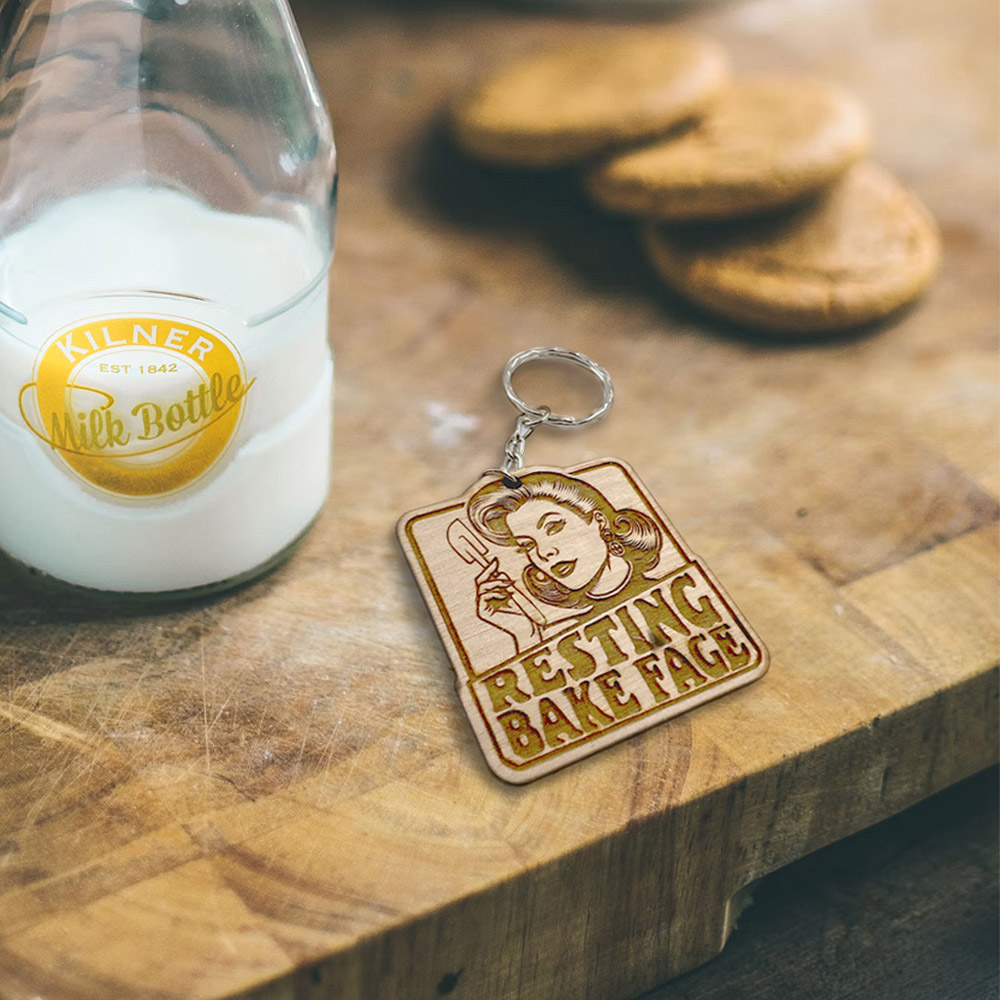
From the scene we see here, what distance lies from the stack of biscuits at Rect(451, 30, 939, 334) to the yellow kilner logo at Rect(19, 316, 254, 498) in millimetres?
358

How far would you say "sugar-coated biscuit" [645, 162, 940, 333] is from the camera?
722 mm

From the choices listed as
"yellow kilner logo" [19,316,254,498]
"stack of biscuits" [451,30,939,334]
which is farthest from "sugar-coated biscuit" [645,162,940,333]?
"yellow kilner logo" [19,316,254,498]

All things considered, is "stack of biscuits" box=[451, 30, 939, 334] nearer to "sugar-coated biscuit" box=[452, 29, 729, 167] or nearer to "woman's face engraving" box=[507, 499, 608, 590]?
"sugar-coated biscuit" box=[452, 29, 729, 167]

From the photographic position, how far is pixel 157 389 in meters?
0.46

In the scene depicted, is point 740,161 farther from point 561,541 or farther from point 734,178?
point 561,541

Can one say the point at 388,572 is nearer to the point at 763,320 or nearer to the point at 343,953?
the point at 343,953

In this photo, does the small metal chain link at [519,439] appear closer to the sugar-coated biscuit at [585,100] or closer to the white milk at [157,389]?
the white milk at [157,389]

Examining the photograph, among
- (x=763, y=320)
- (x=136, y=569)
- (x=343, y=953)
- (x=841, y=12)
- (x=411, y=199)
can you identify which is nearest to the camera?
(x=343, y=953)

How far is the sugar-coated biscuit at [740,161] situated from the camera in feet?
2.34

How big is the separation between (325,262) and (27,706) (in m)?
0.24

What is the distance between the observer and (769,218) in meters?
0.75

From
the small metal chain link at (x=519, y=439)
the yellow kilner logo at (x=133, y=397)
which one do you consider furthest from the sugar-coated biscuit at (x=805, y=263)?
the yellow kilner logo at (x=133, y=397)

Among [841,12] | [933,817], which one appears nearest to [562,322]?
[933,817]

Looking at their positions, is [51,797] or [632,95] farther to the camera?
[632,95]
